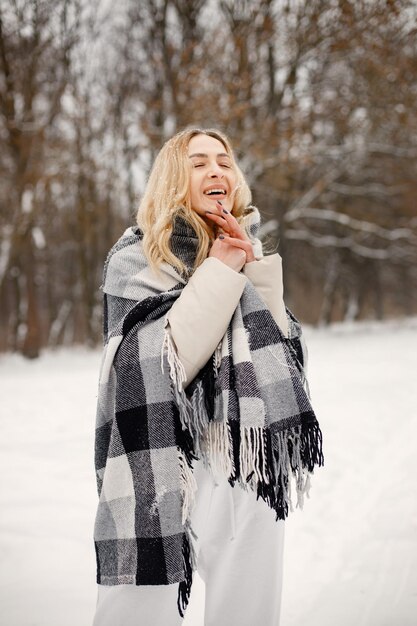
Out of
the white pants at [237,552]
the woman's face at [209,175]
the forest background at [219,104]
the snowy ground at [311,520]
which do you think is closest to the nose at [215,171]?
the woman's face at [209,175]

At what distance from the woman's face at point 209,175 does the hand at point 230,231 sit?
0.08 meters

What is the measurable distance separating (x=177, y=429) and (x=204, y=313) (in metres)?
0.39

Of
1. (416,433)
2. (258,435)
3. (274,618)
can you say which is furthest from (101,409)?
(416,433)

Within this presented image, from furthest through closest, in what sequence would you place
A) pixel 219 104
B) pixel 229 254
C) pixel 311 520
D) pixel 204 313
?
1. pixel 219 104
2. pixel 311 520
3. pixel 229 254
4. pixel 204 313

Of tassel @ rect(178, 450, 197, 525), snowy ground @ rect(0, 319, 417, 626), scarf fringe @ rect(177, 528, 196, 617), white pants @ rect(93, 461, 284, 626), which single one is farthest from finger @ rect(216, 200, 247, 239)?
snowy ground @ rect(0, 319, 417, 626)

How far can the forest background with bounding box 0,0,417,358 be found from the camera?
9766 mm

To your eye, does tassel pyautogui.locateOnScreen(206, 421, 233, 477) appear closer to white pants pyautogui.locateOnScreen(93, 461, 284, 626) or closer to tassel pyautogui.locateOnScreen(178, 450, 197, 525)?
tassel pyautogui.locateOnScreen(178, 450, 197, 525)

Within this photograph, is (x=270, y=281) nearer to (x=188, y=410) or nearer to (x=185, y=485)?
(x=188, y=410)

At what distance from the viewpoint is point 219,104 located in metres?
9.37

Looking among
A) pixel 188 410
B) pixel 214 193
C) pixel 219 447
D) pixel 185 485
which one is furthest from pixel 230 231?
pixel 185 485

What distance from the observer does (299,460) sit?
1.47 metres

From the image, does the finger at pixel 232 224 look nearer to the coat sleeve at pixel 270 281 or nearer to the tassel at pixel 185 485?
the coat sleeve at pixel 270 281

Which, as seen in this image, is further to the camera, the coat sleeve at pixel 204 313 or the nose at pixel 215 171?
the nose at pixel 215 171

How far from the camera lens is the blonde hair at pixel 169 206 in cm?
157
